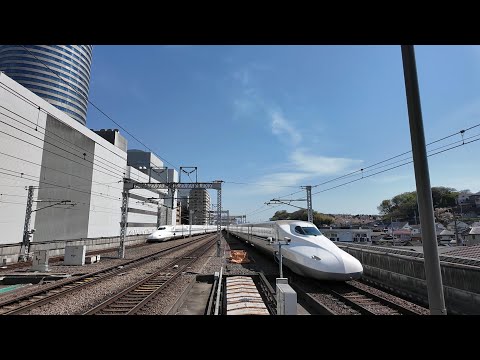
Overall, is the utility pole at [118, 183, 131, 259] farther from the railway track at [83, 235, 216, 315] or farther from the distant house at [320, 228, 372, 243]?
the distant house at [320, 228, 372, 243]

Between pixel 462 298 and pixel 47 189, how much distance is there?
37.7m

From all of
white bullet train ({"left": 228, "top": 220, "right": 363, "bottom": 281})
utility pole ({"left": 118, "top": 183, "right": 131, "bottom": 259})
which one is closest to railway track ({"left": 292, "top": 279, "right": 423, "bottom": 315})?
white bullet train ({"left": 228, "top": 220, "right": 363, "bottom": 281})

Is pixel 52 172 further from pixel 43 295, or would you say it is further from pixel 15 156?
pixel 43 295

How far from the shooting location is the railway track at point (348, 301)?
28.3 feet

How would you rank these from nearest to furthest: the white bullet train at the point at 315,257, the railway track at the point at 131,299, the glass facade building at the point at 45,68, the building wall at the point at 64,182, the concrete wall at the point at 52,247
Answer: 1. the railway track at the point at 131,299
2. the white bullet train at the point at 315,257
3. the concrete wall at the point at 52,247
4. the building wall at the point at 64,182
5. the glass facade building at the point at 45,68

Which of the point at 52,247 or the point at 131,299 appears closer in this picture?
the point at 131,299

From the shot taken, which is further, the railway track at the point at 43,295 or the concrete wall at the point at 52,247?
the concrete wall at the point at 52,247

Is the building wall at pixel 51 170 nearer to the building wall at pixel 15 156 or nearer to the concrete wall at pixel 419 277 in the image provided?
the building wall at pixel 15 156

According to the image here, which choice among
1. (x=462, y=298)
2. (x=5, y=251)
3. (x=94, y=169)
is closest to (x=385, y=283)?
(x=462, y=298)

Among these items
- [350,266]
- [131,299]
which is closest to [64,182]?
[131,299]

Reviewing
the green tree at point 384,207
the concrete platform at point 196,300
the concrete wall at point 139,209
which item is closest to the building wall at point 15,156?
the concrete platform at point 196,300

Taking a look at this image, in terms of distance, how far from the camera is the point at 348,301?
9.54 meters
